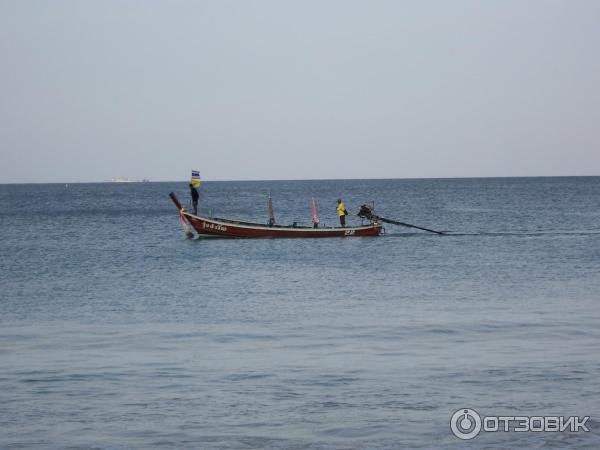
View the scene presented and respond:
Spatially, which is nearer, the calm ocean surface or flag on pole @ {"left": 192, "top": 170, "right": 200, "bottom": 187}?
the calm ocean surface

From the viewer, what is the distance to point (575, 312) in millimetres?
24547

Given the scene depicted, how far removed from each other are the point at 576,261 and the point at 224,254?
16581mm

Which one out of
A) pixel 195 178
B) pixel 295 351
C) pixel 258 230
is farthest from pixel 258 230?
pixel 295 351

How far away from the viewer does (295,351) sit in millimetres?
19297

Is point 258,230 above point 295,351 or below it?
above

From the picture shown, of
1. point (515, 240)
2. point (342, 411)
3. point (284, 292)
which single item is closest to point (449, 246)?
point (515, 240)

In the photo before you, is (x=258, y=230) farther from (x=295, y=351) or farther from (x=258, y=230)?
(x=295, y=351)

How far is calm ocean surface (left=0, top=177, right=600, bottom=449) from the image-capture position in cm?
1342

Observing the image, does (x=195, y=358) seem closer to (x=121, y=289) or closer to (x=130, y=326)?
(x=130, y=326)

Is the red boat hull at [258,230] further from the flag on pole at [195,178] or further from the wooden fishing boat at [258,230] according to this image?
the flag on pole at [195,178]

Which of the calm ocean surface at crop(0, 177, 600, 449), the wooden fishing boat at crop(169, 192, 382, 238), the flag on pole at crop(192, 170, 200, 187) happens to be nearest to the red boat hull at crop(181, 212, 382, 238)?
the wooden fishing boat at crop(169, 192, 382, 238)

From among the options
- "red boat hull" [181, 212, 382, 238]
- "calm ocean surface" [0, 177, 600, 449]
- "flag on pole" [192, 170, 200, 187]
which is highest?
"flag on pole" [192, 170, 200, 187]

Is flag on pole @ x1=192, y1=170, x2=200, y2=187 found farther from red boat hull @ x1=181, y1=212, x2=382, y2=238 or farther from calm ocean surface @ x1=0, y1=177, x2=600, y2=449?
calm ocean surface @ x1=0, y1=177, x2=600, y2=449

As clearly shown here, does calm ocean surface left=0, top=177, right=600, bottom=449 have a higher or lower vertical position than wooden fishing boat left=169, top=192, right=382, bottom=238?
lower
